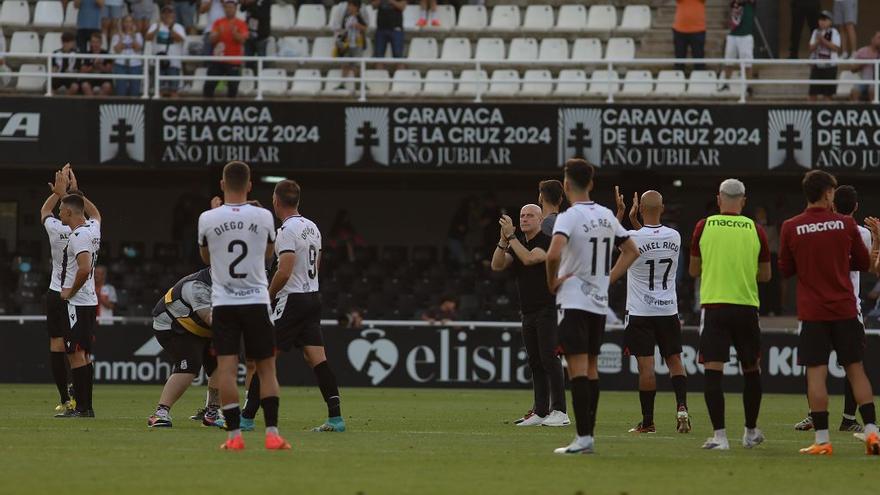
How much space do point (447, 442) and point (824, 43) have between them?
1672 cm

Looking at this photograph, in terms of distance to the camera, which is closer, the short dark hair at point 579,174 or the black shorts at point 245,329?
the black shorts at point 245,329

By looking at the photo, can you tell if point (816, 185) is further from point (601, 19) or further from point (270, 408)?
point (601, 19)

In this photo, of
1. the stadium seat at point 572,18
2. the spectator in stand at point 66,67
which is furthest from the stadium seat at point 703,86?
the spectator in stand at point 66,67

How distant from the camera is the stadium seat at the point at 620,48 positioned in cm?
2986

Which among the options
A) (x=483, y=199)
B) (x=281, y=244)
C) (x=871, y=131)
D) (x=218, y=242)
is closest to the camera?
(x=218, y=242)

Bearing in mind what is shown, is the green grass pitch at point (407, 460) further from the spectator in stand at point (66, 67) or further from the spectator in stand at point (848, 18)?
the spectator in stand at point (848, 18)

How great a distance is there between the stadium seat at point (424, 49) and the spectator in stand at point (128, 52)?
528 centimetres

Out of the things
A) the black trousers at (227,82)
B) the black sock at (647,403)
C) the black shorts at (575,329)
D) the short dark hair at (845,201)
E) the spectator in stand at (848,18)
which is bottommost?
the black sock at (647,403)

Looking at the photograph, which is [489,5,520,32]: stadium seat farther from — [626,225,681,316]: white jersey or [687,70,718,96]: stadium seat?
[626,225,681,316]: white jersey

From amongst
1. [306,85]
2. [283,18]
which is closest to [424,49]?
[306,85]

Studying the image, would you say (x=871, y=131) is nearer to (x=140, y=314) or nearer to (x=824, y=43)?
(x=824, y=43)

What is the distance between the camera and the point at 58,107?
26.7 metres

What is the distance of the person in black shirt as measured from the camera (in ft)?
50.0

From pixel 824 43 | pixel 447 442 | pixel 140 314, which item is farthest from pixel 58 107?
pixel 447 442
